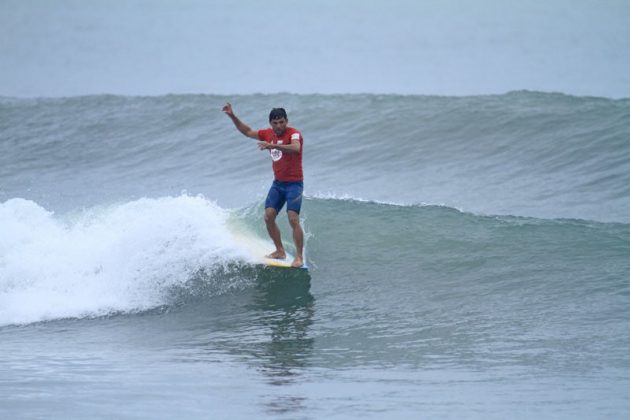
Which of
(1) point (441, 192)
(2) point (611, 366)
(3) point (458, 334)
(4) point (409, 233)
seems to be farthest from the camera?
(1) point (441, 192)

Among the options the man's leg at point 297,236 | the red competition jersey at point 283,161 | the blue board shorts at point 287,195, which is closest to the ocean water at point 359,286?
the man's leg at point 297,236

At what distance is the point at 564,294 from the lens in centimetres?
805

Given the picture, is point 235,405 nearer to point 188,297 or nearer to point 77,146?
point 188,297

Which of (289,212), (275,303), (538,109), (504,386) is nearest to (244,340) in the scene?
(275,303)

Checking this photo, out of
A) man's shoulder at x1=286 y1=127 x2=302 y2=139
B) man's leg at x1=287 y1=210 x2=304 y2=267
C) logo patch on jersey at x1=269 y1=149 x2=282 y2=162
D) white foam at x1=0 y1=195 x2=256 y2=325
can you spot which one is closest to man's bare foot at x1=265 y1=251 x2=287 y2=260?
man's leg at x1=287 y1=210 x2=304 y2=267

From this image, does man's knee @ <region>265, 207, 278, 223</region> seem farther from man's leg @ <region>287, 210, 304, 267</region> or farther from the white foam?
the white foam

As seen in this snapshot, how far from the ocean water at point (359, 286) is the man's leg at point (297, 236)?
0.15 meters

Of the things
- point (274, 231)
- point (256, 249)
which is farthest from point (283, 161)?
point (256, 249)

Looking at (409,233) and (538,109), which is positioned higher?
(538,109)

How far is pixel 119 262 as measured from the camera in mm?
8992

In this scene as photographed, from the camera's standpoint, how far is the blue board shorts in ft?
28.9

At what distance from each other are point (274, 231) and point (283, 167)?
0.71m

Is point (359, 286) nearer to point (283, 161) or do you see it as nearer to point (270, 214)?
point (270, 214)

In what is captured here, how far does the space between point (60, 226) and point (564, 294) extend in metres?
5.95
